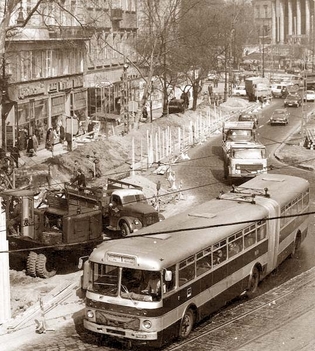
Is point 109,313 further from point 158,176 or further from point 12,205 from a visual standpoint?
point 158,176

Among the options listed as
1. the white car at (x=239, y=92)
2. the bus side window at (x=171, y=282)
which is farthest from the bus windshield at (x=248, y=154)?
the white car at (x=239, y=92)

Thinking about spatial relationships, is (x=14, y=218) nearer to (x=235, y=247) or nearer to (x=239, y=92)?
(x=235, y=247)

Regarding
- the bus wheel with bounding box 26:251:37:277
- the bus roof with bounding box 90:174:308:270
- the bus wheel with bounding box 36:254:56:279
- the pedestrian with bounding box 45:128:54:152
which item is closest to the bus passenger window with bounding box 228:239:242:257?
the bus roof with bounding box 90:174:308:270

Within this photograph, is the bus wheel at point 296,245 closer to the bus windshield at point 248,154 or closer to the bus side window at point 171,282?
the bus side window at point 171,282

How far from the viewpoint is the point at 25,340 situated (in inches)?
725

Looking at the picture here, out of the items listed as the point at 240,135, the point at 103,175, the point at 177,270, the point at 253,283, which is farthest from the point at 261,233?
the point at 240,135

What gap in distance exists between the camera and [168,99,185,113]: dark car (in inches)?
2635

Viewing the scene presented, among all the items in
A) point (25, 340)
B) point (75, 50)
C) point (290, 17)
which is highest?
point (290, 17)

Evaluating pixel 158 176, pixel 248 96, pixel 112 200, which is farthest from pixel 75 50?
pixel 248 96

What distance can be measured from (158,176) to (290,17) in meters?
153

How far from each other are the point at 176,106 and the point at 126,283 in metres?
51.1

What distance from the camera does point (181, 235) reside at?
1881 cm

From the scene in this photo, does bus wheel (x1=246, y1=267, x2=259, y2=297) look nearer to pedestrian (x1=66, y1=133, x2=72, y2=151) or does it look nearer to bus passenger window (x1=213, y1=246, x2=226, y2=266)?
bus passenger window (x1=213, y1=246, x2=226, y2=266)

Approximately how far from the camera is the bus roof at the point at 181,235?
17281 mm
